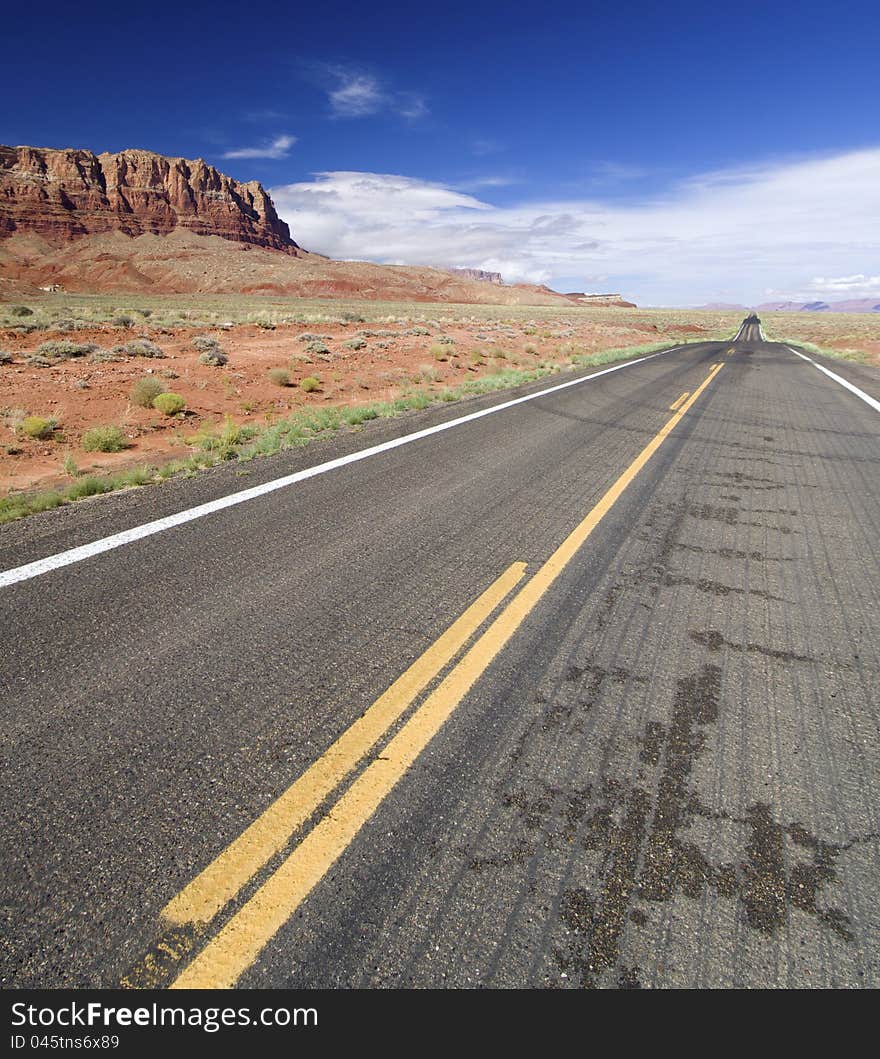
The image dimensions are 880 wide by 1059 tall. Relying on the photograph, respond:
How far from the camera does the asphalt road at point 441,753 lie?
1.77m

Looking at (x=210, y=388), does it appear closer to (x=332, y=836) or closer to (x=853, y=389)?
(x=332, y=836)

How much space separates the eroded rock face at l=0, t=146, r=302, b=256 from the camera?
5246 inches

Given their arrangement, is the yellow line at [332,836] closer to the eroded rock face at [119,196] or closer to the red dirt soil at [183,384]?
the red dirt soil at [183,384]

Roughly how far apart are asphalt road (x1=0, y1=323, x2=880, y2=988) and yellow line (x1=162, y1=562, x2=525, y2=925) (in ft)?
0.04

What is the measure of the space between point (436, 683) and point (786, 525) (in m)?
4.12

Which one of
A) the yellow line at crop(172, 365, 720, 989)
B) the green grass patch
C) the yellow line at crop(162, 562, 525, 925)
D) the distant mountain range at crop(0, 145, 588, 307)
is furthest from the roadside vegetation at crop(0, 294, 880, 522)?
the distant mountain range at crop(0, 145, 588, 307)

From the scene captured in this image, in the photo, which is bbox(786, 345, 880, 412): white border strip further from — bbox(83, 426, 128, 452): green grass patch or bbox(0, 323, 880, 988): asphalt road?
bbox(83, 426, 128, 452): green grass patch

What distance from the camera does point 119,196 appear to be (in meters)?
149

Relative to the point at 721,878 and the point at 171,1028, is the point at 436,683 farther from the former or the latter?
the point at 171,1028

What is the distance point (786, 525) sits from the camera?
539 centimetres

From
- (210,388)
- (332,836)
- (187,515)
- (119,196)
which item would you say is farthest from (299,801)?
(119,196)

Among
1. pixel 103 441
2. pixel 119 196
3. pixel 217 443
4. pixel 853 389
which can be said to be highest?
pixel 119 196

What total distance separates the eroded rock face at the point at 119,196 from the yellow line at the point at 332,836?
165m

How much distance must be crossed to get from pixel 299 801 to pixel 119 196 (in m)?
188
